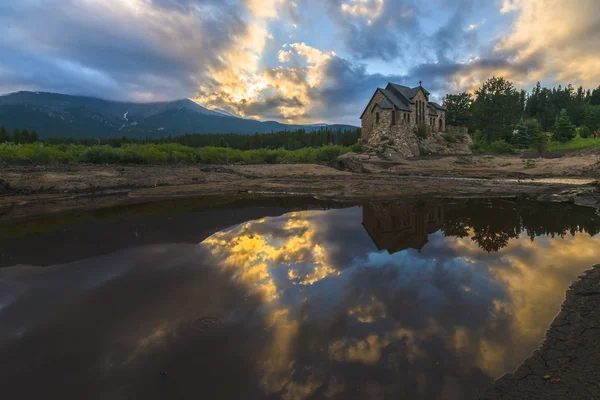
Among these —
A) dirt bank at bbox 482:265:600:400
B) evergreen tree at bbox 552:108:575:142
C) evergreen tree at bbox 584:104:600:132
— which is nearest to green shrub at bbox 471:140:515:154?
evergreen tree at bbox 552:108:575:142

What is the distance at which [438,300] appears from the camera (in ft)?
21.5

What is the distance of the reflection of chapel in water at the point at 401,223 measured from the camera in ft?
36.0

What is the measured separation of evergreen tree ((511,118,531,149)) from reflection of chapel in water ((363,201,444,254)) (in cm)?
4908

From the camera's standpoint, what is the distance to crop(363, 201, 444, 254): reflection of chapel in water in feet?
36.0

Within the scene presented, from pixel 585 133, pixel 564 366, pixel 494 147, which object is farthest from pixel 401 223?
pixel 585 133

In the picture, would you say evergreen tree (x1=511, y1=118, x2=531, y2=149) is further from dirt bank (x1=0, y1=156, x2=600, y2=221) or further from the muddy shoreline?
dirt bank (x1=0, y1=156, x2=600, y2=221)

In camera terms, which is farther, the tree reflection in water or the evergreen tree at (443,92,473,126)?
the evergreen tree at (443,92,473,126)

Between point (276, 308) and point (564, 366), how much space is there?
481cm

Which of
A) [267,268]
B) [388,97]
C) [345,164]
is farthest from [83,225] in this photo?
[388,97]

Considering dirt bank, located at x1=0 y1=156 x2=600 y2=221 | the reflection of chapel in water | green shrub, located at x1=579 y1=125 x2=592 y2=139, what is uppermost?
green shrub, located at x1=579 y1=125 x2=592 y2=139

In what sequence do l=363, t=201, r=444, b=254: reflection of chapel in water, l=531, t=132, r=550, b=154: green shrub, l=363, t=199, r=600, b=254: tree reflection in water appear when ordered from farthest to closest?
l=531, t=132, r=550, b=154: green shrub
l=363, t=199, r=600, b=254: tree reflection in water
l=363, t=201, r=444, b=254: reflection of chapel in water

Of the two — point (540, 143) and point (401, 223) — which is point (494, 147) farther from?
point (401, 223)

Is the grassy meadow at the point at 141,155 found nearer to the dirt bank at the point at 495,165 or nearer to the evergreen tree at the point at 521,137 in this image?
the dirt bank at the point at 495,165

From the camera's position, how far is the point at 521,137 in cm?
5412
